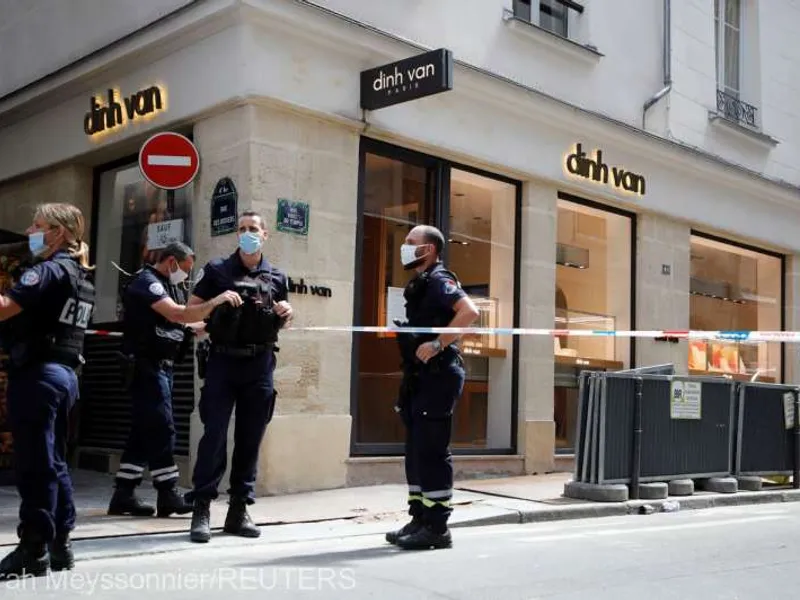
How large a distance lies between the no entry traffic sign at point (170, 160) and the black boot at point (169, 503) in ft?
9.20

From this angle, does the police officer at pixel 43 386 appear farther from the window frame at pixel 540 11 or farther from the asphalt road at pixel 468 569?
the window frame at pixel 540 11

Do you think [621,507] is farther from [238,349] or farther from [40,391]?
[40,391]

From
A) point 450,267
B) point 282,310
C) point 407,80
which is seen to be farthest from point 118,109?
point 282,310

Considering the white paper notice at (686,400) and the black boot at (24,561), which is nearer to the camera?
the black boot at (24,561)

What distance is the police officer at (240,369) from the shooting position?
608cm

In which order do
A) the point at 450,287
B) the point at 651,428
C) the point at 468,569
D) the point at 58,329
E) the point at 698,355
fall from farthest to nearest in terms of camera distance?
1. the point at 698,355
2. the point at 651,428
3. the point at 450,287
4. the point at 468,569
5. the point at 58,329

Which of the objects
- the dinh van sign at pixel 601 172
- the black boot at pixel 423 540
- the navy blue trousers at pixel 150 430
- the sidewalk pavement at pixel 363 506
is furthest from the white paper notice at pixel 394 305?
the black boot at pixel 423 540

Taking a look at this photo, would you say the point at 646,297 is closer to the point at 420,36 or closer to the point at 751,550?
the point at 420,36

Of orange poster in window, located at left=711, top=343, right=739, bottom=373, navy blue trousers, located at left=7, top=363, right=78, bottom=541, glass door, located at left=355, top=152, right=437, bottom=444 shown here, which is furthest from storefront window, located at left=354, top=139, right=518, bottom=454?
navy blue trousers, located at left=7, top=363, right=78, bottom=541

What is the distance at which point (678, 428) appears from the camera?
9.45m

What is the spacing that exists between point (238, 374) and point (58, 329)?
1.50m

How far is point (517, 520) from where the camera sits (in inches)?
305

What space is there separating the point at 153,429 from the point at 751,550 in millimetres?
4077

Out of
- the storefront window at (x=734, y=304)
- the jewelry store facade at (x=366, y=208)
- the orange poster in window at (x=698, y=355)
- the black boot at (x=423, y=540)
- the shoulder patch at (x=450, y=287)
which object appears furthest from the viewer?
the storefront window at (x=734, y=304)
